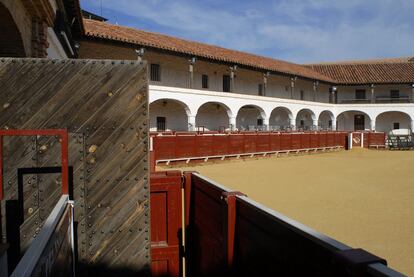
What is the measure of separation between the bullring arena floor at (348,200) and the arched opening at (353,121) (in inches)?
853

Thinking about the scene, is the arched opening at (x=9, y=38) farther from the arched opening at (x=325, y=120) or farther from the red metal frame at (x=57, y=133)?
the arched opening at (x=325, y=120)

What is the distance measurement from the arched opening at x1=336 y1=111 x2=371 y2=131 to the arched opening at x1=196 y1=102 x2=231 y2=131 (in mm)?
15627

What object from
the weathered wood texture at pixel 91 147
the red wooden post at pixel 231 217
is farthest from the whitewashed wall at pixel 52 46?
the red wooden post at pixel 231 217

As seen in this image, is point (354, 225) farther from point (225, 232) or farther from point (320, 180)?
point (320, 180)

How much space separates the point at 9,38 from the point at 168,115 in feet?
61.1

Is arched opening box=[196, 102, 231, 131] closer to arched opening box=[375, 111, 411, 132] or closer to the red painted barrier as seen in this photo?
the red painted barrier

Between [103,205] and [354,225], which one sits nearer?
[103,205]

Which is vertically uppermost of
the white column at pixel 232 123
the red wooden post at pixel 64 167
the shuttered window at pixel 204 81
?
the shuttered window at pixel 204 81

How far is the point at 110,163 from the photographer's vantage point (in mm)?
3336

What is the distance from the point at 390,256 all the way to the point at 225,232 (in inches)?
125

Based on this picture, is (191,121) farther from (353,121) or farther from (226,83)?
(353,121)

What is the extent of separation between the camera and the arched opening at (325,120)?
36281 millimetres

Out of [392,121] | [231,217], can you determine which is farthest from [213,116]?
[231,217]

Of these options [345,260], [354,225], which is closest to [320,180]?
[354,225]
